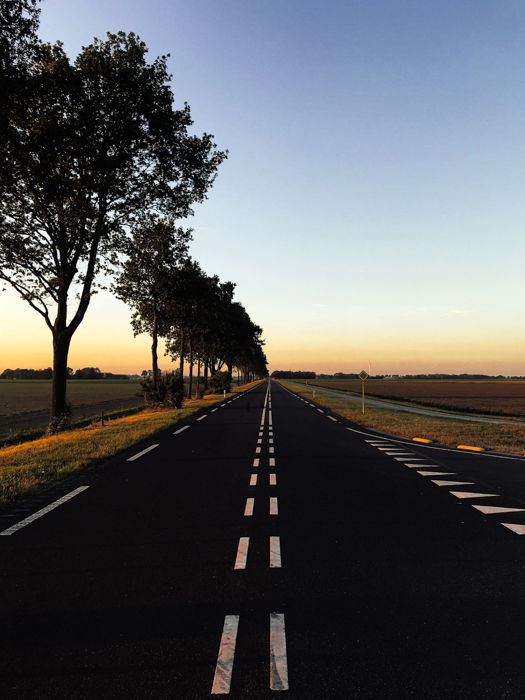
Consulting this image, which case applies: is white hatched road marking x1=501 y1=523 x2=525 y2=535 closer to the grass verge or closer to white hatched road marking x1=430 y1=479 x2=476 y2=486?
white hatched road marking x1=430 y1=479 x2=476 y2=486

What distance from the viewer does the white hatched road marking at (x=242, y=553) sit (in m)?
4.80

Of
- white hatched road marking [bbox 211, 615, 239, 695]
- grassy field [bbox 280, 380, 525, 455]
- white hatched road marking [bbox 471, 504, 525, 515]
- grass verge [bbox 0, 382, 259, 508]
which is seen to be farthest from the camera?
grassy field [bbox 280, 380, 525, 455]

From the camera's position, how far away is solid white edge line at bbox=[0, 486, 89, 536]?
5.98m

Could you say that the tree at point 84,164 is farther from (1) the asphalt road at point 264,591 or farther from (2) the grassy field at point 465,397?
(2) the grassy field at point 465,397

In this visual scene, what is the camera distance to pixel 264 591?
13.8 feet

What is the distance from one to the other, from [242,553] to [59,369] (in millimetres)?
15666

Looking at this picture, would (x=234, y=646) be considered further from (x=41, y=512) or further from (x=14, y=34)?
(x=14, y=34)

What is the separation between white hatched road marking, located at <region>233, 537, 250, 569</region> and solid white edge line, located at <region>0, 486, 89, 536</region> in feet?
10.4

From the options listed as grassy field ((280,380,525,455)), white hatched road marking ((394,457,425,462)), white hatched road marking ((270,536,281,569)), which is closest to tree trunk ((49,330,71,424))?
grassy field ((280,380,525,455))

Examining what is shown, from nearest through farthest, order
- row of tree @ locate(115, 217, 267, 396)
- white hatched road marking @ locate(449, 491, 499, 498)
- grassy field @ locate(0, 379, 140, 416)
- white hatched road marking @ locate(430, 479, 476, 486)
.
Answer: white hatched road marking @ locate(449, 491, 499, 498) < white hatched road marking @ locate(430, 479, 476, 486) < row of tree @ locate(115, 217, 267, 396) < grassy field @ locate(0, 379, 140, 416)

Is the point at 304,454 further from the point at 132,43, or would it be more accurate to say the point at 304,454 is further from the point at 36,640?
the point at 132,43

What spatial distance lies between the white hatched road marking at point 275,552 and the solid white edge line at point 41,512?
3.56 m

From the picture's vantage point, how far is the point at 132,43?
15930 millimetres

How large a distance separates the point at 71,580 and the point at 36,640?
40.7 inches
